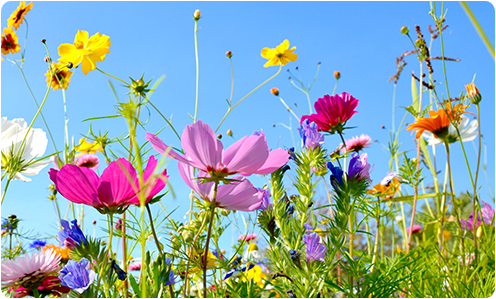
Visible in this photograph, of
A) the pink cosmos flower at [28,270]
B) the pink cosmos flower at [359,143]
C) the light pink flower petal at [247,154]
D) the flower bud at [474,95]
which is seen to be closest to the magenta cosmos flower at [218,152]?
the light pink flower petal at [247,154]

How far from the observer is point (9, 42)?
1153 mm

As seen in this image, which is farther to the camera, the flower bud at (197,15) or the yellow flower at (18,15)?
the flower bud at (197,15)

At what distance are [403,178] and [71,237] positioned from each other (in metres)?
0.95

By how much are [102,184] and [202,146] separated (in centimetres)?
11

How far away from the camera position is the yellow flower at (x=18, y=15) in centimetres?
110

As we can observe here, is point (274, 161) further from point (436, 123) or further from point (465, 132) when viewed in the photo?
point (465, 132)

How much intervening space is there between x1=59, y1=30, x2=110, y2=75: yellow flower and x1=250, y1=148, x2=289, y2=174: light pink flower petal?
0.60 metres

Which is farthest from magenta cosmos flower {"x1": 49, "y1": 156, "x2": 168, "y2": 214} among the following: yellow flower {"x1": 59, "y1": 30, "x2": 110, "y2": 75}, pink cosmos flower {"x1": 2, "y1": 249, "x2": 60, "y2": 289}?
yellow flower {"x1": 59, "y1": 30, "x2": 110, "y2": 75}

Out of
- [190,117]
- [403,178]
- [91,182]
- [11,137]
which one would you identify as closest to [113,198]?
[91,182]

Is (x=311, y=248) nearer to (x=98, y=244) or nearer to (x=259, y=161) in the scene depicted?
(x=259, y=161)

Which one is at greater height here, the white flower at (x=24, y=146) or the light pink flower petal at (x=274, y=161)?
the white flower at (x=24, y=146)

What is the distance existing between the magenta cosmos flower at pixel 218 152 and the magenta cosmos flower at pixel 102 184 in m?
0.04

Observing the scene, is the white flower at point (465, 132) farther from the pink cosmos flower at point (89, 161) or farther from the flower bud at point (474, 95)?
the pink cosmos flower at point (89, 161)

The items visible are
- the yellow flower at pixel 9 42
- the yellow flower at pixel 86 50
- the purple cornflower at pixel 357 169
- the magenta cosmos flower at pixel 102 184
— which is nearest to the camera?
the magenta cosmos flower at pixel 102 184
